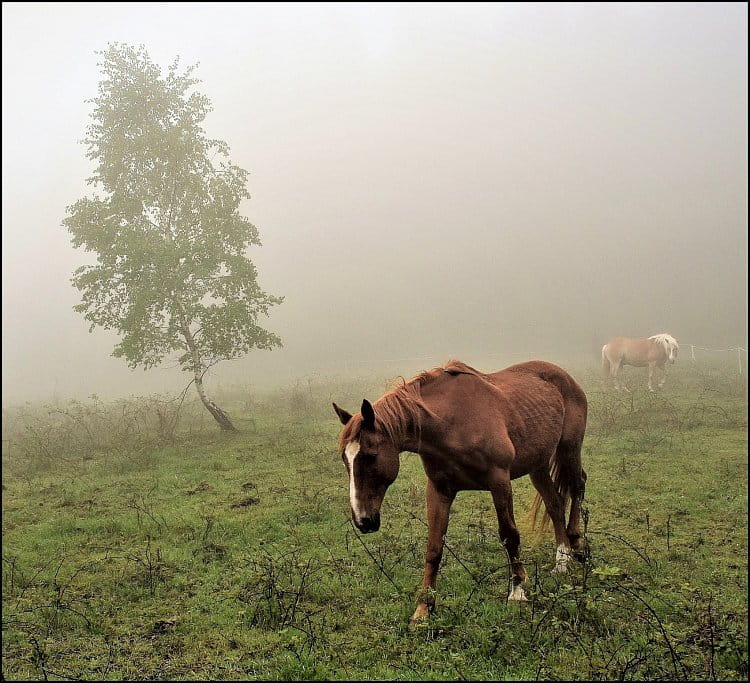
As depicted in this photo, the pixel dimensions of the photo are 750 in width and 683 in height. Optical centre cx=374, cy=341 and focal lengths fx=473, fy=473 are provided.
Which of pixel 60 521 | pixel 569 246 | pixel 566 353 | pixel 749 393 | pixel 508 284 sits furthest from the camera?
pixel 569 246

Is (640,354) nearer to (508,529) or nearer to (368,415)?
(508,529)

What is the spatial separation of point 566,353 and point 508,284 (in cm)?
2454

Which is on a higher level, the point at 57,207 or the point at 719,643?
the point at 57,207

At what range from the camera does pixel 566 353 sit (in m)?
27.0

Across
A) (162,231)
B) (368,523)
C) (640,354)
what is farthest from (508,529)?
(640,354)

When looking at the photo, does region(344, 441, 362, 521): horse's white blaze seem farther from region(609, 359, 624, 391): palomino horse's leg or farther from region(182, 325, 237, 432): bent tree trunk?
region(609, 359, 624, 391): palomino horse's leg

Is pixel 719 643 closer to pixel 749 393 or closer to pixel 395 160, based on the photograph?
A: pixel 749 393

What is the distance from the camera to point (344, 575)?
554 cm

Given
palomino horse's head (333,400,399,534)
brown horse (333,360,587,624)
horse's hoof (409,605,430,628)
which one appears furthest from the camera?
horse's hoof (409,605,430,628)

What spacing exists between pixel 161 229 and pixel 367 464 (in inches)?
570

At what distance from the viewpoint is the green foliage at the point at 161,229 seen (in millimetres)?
14523

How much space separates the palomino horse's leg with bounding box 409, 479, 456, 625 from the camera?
14.7 ft

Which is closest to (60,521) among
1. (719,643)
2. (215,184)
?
(719,643)

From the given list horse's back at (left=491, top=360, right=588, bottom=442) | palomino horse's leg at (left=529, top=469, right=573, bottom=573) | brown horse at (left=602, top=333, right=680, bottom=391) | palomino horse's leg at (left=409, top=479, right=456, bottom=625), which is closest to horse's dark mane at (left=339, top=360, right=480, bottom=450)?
palomino horse's leg at (left=409, top=479, right=456, bottom=625)
